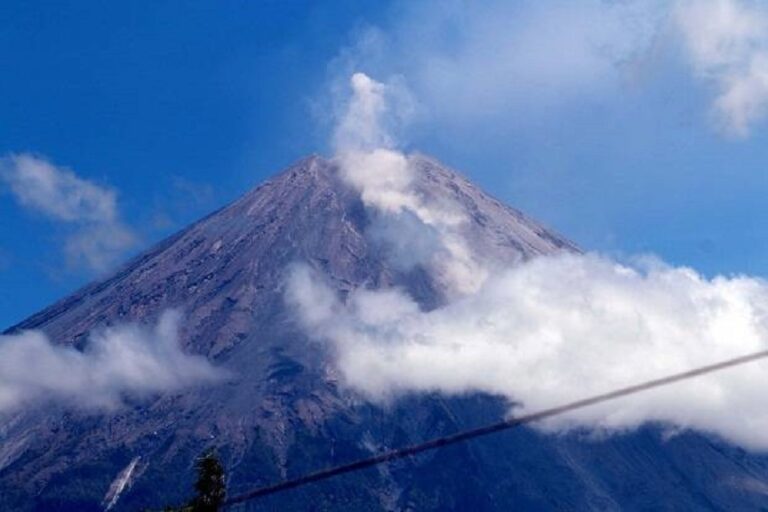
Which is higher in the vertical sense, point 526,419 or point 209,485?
point 209,485

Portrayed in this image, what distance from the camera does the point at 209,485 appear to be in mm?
34188

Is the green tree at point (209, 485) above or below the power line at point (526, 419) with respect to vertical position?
above

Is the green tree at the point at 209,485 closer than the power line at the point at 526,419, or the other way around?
the power line at the point at 526,419

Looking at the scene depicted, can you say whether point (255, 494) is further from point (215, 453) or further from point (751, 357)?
point (215, 453)

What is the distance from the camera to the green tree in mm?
32844

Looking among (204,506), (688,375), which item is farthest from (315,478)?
(204,506)

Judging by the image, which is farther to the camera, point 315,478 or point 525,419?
point 315,478

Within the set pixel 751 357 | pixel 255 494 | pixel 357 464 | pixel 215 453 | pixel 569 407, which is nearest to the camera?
pixel 751 357

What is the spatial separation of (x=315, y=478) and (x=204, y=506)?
23283mm

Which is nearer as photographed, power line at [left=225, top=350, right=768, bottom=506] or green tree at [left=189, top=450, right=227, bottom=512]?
power line at [left=225, top=350, right=768, bottom=506]

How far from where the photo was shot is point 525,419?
29.1 ft

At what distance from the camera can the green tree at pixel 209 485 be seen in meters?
32.8

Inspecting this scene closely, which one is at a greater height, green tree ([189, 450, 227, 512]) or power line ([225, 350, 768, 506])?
green tree ([189, 450, 227, 512])

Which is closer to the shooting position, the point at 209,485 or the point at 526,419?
the point at 526,419
